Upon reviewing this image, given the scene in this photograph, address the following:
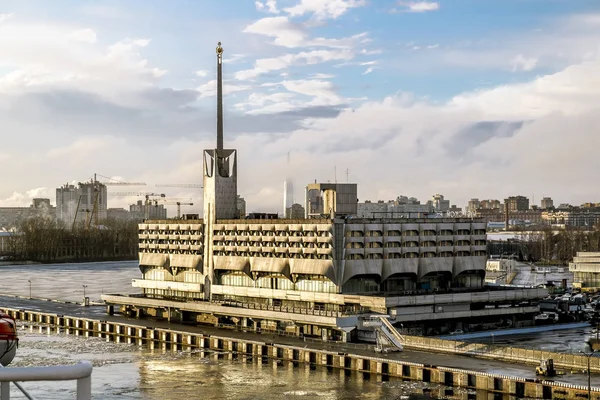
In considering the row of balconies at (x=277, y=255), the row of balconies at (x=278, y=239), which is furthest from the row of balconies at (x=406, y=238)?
the row of balconies at (x=277, y=255)

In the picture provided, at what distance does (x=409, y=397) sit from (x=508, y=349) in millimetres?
19115

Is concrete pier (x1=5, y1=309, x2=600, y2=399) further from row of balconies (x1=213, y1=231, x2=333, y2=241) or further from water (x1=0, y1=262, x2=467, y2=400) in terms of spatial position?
row of balconies (x1=213, y1=231, x2=333, y2=241)

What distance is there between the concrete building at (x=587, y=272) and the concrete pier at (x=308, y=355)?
315ft

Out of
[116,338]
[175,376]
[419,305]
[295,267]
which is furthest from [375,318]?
[116,338]

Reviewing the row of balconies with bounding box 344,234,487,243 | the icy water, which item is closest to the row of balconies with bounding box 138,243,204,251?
the icy water

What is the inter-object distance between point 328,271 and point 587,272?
88.2m

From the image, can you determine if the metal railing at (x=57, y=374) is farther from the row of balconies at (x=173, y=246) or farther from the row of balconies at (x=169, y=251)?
the row of balconies at (x=169, y=251)

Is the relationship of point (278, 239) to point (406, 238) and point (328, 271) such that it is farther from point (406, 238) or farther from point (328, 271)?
point (406, 238)

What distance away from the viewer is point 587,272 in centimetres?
18312

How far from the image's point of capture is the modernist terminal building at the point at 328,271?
4353 inches

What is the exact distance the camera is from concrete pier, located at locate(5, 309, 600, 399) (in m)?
76.4

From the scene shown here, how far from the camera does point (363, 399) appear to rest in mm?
75812

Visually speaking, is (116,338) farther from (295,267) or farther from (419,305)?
(419,305)

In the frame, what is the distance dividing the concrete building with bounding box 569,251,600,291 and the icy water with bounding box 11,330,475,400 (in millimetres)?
101553
